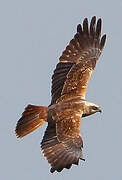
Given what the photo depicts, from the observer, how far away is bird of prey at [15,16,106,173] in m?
16.6

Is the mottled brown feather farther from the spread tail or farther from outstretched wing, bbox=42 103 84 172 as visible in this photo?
the spread tail

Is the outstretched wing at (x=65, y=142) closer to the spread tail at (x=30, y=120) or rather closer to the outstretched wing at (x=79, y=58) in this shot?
the spread tail at (x=30, y=120)

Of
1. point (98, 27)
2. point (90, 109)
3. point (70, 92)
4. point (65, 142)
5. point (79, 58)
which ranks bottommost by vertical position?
point (65, 142)

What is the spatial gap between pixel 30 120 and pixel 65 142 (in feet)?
3.84

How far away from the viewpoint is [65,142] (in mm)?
16891

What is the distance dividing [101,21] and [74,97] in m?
1.98

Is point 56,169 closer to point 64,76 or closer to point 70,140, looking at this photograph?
point 70,140

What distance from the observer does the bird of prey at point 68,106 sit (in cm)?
1662

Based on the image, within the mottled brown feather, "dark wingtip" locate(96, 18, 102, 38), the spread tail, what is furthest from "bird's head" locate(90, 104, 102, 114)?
"dark wingtip" locate(96, 18, 102, 38)

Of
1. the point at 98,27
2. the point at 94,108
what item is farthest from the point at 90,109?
the point at 98,27

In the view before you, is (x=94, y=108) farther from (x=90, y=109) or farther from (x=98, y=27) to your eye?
(x=98, y=27)

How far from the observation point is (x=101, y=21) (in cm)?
1906

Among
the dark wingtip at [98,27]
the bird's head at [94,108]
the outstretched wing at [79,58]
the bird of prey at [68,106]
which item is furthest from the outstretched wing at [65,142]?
the dark wingtip at [98,27]

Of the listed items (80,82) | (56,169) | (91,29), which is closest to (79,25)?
(91,29)
